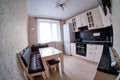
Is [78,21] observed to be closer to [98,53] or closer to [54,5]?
[54,5]

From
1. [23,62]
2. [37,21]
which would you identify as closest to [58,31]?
[37,21]

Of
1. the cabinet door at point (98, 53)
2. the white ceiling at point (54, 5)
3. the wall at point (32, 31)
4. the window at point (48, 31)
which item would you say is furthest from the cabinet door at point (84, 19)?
the wall at point (32, 31)

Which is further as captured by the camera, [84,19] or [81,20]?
[81,20]

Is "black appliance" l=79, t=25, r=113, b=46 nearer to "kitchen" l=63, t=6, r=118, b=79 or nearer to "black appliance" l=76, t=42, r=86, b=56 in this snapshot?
"kitchen" l=63, t=6, r=118, b=79

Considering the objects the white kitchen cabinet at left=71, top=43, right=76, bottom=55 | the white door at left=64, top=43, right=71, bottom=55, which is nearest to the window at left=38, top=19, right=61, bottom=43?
the white door at left=64, top=43, right=71, bottom=55

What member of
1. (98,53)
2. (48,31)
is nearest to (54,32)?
(48,31)

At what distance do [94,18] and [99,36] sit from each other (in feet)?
2.93

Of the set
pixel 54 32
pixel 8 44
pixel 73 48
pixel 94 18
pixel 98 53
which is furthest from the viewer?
pixel 54 32

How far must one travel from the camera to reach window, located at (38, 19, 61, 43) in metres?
4.98

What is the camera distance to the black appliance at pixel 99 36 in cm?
315

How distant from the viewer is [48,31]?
526cm

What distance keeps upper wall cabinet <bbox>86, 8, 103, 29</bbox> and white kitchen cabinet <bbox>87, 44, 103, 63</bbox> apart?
907 mm

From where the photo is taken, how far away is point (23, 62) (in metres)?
1.70

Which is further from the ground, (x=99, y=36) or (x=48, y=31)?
(x=48, y=31)
